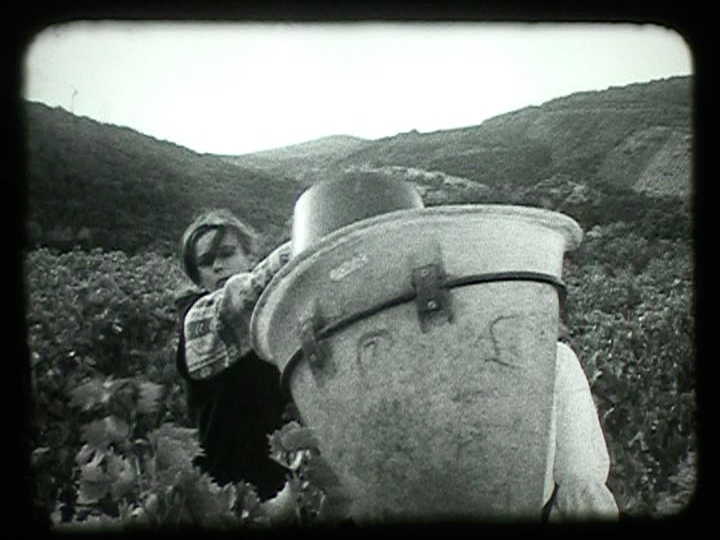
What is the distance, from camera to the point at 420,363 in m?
2.44

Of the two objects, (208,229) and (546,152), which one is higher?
(546,152)

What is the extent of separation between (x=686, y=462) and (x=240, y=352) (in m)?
1.02

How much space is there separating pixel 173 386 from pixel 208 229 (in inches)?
13.7

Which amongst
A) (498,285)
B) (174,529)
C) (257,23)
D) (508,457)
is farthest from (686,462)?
(257,23)

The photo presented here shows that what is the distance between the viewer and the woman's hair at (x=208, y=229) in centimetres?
251

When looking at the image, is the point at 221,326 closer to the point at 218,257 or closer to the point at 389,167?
the point at 218,257

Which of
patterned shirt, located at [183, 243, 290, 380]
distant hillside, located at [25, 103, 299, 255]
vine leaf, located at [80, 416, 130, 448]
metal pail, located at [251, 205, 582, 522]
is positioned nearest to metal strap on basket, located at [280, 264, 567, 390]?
metal pail, located at [251, 205, 582, 522]

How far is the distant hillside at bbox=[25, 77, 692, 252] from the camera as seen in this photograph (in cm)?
246

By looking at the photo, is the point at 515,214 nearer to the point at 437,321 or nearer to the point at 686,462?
the point at 437,321

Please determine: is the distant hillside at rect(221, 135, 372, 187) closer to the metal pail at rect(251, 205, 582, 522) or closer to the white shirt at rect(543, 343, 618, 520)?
the metal pail at rect(251, 205, 582, 522)

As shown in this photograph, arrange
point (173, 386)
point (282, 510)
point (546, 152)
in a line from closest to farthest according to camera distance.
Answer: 1. point (282, 510)
2. point (173, 386)
3. point (546, 152)

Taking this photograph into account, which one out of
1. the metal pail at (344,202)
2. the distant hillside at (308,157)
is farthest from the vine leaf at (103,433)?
the distant hillside at (308,157)

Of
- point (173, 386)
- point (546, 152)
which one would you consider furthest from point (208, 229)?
point (546, 152)

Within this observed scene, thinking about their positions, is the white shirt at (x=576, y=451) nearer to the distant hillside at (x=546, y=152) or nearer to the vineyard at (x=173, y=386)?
the vineyard at (x=173, y=386)
